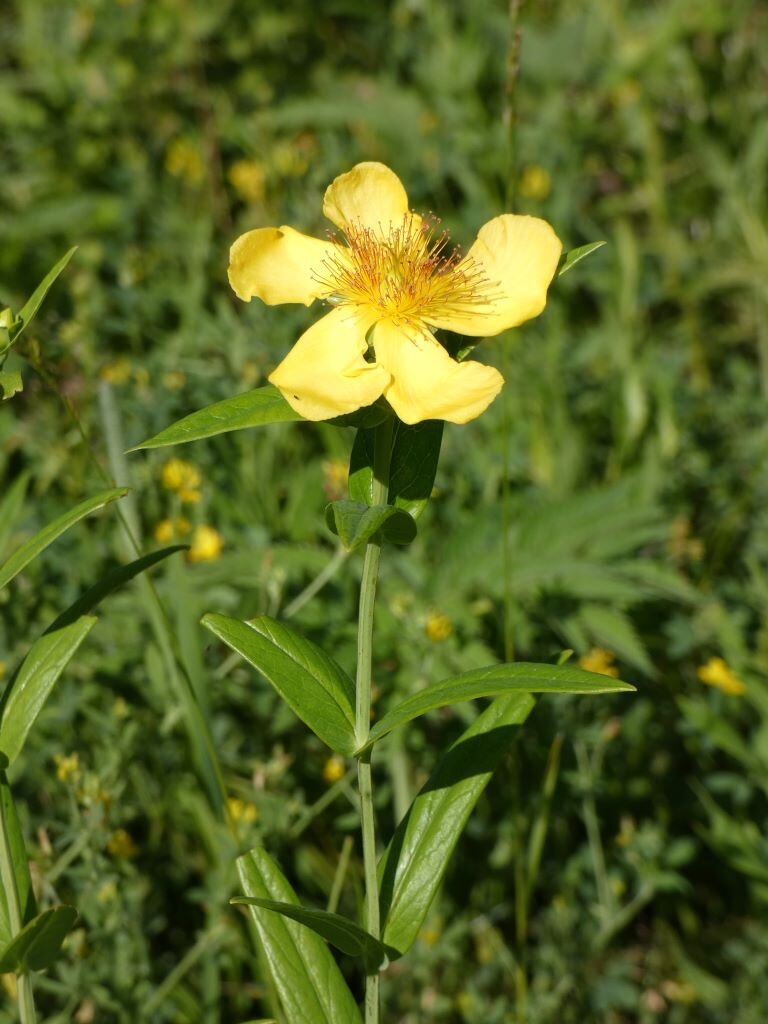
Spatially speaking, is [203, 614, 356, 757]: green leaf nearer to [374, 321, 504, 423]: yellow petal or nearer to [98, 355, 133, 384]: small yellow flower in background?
[374, 321, 504, 423]: yellow petal

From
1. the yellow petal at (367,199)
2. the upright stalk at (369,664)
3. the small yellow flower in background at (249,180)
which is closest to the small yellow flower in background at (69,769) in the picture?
the upright stalk at (369,664)

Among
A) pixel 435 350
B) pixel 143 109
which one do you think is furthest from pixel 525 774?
pixel 143 109

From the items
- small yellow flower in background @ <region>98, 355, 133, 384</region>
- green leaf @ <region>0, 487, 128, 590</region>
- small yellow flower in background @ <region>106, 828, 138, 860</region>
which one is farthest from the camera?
small yellow flower in background @ <region>98, 355, 133, 384</region>

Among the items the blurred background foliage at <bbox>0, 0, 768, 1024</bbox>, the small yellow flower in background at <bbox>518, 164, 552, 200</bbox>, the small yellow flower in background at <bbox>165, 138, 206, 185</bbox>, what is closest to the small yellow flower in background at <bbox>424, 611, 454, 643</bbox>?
the blurred background foliage at <bbox>0, 0, 768, 1024</bbox>

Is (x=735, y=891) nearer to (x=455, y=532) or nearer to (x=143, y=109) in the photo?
(x=455, y=532)

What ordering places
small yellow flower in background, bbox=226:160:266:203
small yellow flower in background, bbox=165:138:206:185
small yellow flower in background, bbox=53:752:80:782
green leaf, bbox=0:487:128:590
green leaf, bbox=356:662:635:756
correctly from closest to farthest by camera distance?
1. green leaf, bbox=356:662:635:756
2. green leaf, bbox=0:487:128:590
3. small yellow flower in background, bbox=53:752:80:782
4. small yellow flower in background, bbox=226:160:266:203
5. small yellow flower in background, bbox=165:138:206:185

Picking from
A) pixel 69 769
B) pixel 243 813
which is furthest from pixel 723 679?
pixel 69 769

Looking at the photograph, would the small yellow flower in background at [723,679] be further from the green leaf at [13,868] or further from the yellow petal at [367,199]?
the green leaf at [13,868]
